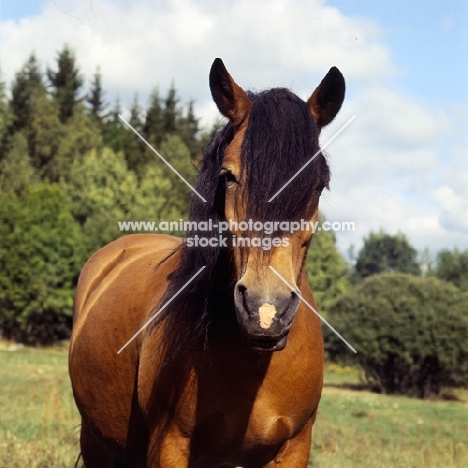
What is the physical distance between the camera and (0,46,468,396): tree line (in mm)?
36188

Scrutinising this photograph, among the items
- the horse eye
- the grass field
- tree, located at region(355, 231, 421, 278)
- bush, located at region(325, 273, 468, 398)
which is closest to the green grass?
the grass field

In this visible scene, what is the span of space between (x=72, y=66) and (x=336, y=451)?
171ft

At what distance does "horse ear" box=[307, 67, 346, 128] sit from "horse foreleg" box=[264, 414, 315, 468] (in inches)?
54.2

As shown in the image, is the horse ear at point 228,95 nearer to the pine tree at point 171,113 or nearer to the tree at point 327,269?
the tree at point 327,269

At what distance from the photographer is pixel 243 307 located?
2297 millimetres

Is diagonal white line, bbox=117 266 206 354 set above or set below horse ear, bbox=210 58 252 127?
below

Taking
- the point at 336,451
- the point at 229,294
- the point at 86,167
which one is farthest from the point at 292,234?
the point at 86,167

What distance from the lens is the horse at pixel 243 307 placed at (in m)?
2.43

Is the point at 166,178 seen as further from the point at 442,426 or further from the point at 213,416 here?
the point at 213,416

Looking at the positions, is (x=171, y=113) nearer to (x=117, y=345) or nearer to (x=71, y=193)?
(x=71, y=193)

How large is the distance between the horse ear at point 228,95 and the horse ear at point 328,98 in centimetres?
29

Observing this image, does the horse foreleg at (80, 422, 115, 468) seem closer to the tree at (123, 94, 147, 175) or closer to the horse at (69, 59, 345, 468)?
the horse at (69, 59, 345, 468)

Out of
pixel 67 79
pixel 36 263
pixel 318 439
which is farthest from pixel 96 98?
pixel 318 439

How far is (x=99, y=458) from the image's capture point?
460 centimetres
